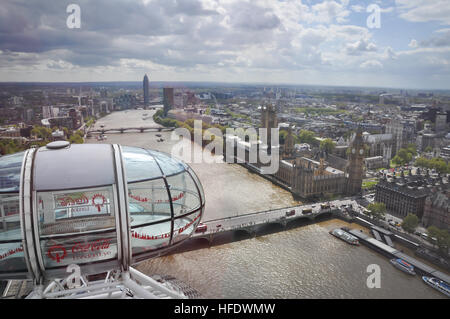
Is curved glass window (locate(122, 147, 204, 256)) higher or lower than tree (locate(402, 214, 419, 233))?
higher

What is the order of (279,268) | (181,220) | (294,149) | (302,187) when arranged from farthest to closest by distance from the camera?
(294,149) → (302,187) → (279,268) → (181,220)

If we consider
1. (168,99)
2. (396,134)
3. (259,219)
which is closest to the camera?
(259,219)

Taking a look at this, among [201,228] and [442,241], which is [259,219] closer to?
[201,228]

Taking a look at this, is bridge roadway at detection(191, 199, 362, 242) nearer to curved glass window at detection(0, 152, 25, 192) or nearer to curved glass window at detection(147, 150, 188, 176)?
curved glass window at detection(147, 150, 188, 176)

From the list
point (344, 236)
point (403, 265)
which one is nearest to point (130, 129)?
point (344, 236)

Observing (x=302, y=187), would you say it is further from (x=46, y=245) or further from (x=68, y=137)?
(x=68, y=137)

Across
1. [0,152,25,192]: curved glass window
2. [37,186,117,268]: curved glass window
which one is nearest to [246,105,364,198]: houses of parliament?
[37,186,117,268]: curved glass window
